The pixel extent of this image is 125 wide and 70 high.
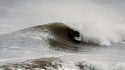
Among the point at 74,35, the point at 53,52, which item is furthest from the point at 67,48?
the point at 74,35

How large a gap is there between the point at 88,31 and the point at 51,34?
2.69 m

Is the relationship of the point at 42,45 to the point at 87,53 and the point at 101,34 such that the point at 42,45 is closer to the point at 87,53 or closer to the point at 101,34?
the point at 87,53

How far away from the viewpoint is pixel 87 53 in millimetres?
17453

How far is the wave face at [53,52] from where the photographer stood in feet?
45.9

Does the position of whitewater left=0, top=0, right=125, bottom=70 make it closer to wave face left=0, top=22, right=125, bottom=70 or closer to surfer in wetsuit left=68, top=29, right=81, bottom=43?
wave face left=0, top=22, right=125, bottom=70

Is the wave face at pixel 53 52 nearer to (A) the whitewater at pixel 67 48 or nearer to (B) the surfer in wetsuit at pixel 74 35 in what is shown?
(A) the whitewater at pixel 67 48

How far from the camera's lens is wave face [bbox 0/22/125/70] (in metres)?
14.0

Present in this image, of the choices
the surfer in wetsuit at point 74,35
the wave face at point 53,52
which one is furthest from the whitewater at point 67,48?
the surfer in wetsuit at point 74,35

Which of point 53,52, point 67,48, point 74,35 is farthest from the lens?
point 74,35

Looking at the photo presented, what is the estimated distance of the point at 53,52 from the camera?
54.9ft

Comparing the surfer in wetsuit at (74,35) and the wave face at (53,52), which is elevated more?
the wave face at (53,52)

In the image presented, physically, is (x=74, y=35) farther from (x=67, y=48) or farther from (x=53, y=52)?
(x=53, y=52)

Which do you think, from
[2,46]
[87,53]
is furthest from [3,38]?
[87,53]

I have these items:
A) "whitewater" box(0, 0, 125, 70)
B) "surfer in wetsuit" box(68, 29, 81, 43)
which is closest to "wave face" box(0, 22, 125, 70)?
"whitewater" box(0, 0, 125, 70)
